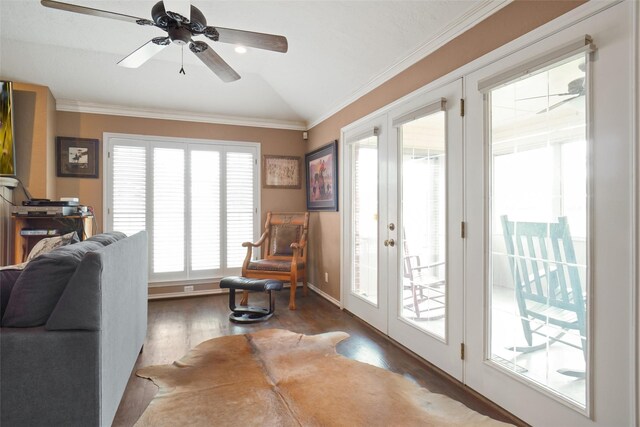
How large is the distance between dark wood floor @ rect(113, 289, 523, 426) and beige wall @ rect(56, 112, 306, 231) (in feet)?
4.78

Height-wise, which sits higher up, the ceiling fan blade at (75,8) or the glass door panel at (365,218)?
the ceiling fan blade at (75,8)

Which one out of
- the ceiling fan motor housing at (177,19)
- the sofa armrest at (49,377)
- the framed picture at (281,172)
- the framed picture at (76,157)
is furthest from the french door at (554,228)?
the framed picture at (76,157)

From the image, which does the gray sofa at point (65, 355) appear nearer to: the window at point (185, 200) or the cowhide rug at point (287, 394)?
the cowhide rug at point (287, 394)

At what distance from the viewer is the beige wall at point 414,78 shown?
1.90m

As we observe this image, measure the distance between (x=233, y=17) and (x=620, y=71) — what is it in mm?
2796

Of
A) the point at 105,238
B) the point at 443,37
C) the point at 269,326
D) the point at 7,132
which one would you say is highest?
the point at 443,37

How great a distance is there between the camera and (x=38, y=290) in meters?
1.51

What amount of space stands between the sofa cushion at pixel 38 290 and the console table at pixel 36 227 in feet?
8.45

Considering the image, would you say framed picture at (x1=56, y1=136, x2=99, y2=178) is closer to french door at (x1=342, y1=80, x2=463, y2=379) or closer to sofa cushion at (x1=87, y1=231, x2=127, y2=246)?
sofa cushion at (x1=87, y1=231, x2=127, y2=246)

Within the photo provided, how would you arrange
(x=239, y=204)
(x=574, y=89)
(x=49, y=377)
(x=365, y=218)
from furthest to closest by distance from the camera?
(x=239, y=204), (x=365, y=218), (x=574, y=89), (x=49, y=377)

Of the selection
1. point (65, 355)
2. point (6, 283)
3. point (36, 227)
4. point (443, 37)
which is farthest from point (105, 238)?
point (443, 37)

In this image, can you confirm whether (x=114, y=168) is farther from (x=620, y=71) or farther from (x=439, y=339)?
(x=620, y=71)

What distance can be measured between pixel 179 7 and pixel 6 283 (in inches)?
64.7

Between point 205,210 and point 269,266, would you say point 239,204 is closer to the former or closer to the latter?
point 205,210
